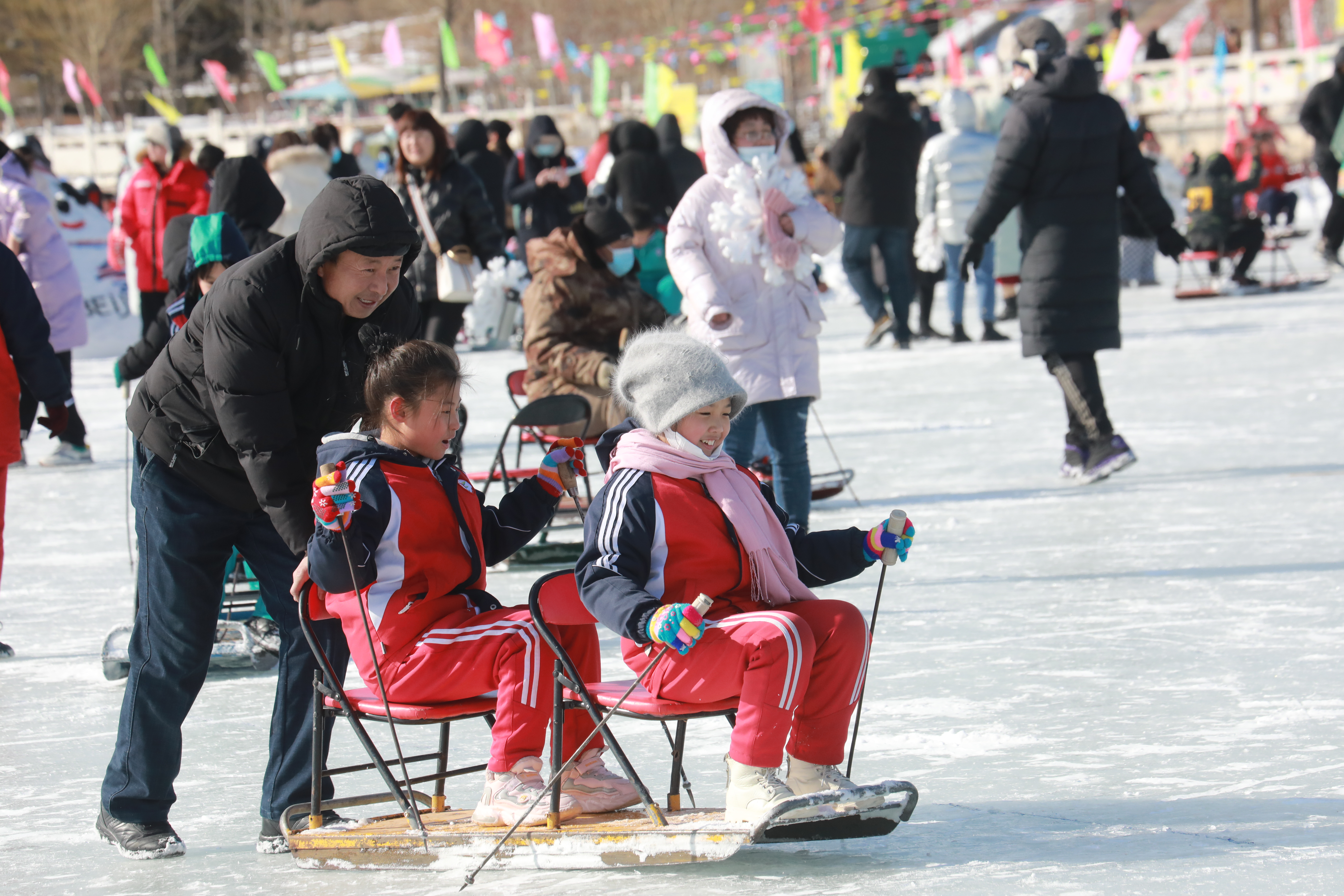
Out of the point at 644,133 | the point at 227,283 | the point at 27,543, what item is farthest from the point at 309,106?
the point at 227,283

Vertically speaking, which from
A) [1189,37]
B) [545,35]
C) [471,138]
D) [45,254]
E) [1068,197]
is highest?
[545,35]

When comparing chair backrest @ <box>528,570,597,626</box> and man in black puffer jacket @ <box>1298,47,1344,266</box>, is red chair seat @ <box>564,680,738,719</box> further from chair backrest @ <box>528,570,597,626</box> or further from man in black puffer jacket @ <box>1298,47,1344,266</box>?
man in black puffer jacket @ <box>1298,47,1344,266</box>

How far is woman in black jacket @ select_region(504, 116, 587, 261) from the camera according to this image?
11.9 metres

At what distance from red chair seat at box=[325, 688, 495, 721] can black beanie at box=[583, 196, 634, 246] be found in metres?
3.17

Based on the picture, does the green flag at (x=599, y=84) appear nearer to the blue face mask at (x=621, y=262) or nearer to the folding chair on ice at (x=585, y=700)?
the blue face mask at (x=621, y=262)

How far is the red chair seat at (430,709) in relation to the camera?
2775 millimetres

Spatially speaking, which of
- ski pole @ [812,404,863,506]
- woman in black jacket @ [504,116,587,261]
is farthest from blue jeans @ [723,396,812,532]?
woman in black jacket @ [504,116,587,261]

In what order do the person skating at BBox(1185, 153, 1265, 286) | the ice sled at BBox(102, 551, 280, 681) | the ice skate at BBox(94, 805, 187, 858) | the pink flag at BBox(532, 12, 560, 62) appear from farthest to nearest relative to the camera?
the pink flag at BBox(532, 12, 560, 62) → the person skating at BBox(1185, 153, 1265, 286) → the ice sled at BBox(102, 551, 280, 681) → the ice skate at BBox(94, 805, 187, 858)

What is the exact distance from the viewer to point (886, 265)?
37.2 ft

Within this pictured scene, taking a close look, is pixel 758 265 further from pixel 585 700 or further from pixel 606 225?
pixel 585 700

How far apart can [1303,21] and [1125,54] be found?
16.1 ft

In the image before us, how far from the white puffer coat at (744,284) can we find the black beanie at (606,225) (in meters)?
0.66

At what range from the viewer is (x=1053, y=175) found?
655 centimetres

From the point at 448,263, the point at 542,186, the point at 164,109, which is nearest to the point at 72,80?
the point at 164,109
